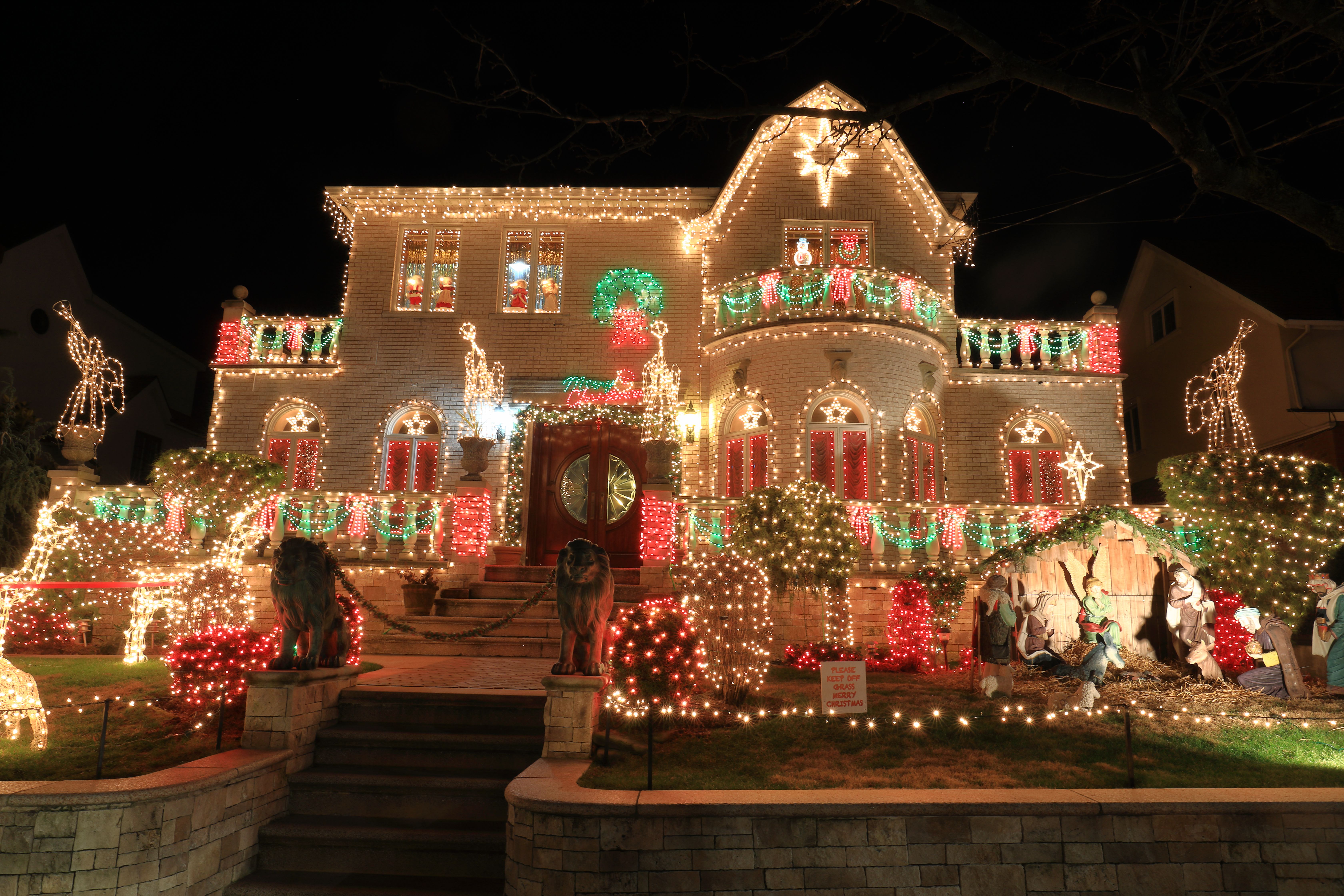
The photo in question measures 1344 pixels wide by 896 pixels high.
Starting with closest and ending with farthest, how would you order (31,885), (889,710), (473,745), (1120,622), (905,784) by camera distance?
1. (31,885)
2. (905,784)
3. (473,745)
4. (889,710)
5. (1120,622)

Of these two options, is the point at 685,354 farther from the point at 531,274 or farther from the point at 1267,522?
the point at 1267,522

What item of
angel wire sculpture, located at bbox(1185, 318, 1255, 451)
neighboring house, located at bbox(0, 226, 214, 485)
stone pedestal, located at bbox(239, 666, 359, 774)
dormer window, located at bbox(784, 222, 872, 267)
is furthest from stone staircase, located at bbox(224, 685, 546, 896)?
neighboring house, located at bbox(0, 226, 214, 485)

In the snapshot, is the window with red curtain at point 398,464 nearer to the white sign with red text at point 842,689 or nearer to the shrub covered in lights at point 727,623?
the shrub covered in lights at point 727,623

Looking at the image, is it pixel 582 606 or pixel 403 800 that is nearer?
pixel 403 800

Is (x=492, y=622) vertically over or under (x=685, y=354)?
under

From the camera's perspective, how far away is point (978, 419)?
14.4m

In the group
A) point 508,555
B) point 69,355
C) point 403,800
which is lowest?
point 403,800

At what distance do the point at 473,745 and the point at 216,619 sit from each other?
559 centimetres

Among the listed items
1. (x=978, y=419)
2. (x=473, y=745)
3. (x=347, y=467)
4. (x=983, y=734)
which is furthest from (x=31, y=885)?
(x=978, y=419)

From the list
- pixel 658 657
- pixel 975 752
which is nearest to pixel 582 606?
pixel 658 657

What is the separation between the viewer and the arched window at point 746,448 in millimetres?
13758

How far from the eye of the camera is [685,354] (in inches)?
578

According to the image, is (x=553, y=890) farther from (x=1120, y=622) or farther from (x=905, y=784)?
(x=1120, y=622)

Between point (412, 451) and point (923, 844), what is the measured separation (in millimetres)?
11682
